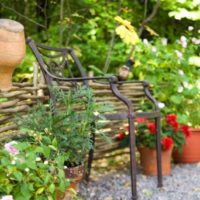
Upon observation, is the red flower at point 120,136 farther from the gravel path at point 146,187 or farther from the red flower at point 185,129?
the red flower at point 185,129

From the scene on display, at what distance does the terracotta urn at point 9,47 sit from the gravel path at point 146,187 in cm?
108

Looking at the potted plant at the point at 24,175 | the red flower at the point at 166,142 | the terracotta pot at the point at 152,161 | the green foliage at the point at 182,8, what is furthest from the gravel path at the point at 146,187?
the green foliage at the point at 182,8

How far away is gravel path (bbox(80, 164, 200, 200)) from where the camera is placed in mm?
3287

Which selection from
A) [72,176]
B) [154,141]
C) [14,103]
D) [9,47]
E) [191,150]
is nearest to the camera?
[9,47]

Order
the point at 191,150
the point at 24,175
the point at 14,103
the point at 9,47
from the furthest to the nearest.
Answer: the point at 191,150
the point at 14,103
the point at 9,47
the point at 24,175

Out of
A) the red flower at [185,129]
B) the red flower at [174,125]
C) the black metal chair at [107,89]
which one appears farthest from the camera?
the red flower at [185,129]

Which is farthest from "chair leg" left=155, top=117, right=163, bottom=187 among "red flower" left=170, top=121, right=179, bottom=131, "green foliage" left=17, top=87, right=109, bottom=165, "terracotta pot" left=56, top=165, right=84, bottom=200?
"terracotta pot" left=56, top=165, right=84, bottom=200

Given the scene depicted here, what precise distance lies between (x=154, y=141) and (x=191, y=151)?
663 mm

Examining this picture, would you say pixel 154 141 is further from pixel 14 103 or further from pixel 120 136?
pixel 14 103

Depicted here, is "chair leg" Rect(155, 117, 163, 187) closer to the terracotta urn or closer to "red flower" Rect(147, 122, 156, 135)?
"red flower" Rect(147, 122, 156, 135)

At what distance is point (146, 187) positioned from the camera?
11.6 feet

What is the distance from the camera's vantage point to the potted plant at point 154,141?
381cm

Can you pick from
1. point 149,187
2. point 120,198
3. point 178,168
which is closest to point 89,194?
point 120,198

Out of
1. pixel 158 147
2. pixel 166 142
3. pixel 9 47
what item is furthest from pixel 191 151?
pixel 9 47
